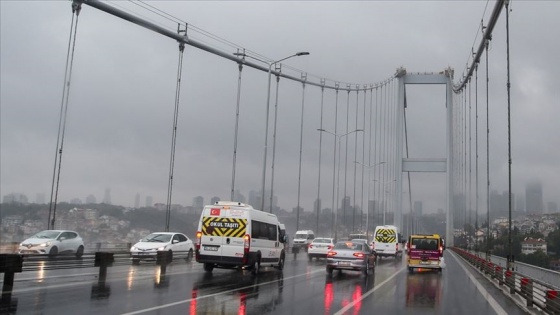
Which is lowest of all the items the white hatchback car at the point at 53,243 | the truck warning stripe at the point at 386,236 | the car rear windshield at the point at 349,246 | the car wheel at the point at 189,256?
the car wheel at the point at 189,256

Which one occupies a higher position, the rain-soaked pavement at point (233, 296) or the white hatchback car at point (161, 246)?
the white hatchback car at point (161, 246)

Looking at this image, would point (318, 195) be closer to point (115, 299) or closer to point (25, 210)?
point (25, 210)

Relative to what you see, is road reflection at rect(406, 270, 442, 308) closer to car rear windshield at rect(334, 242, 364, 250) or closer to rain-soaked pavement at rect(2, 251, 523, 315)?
rain-soaked pavement at rect(2, 251, 523, 315)

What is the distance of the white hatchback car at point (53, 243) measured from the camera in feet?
76.2

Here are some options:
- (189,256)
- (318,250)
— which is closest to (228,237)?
(189,256)

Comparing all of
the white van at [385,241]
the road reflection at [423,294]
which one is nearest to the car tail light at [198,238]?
the road reflection at [423,294]

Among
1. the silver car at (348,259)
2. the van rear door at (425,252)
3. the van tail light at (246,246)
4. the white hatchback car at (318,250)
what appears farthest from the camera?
the white hatchback car at (318,250)

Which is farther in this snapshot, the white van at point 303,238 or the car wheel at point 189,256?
the white van at point 303,238

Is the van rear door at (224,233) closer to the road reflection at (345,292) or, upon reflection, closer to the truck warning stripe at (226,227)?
the truck warning stripe at (226,227)

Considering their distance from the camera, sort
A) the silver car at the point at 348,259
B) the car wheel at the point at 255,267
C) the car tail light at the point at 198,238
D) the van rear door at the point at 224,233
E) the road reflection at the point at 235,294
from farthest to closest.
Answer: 1. the silver car at the point at 348,259
2. the car wheel at the point at 255,267
3. the car tail light at the point at 198,238
4. the van rear door at the point at 224,233
5. the road reflection at the point at 235,294

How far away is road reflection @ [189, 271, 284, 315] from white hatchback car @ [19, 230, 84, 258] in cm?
804

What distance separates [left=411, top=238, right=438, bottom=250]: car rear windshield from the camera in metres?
27.5

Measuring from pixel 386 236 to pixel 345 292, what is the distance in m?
27.7

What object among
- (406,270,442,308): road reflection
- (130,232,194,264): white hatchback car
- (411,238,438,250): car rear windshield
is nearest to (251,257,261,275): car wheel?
(130,232,194,264): white hatchback car
